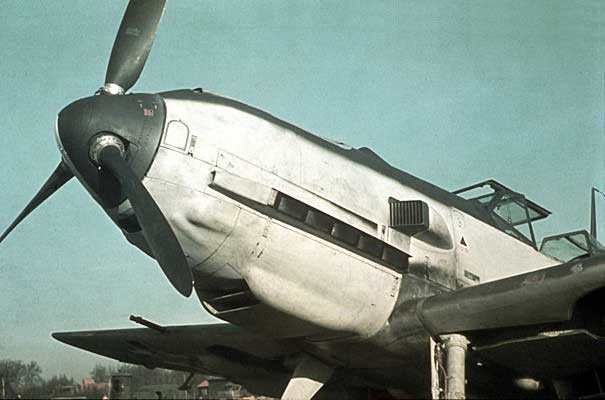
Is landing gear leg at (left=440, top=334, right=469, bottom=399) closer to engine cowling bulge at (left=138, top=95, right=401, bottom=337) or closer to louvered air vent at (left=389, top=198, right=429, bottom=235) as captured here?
engine cowling bulge at (left=138, top=95, right=401, bottom=337)

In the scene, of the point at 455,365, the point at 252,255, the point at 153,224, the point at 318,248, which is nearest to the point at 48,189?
the point at 153,224

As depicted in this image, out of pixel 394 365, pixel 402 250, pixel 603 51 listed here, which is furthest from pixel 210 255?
pixel 603 51

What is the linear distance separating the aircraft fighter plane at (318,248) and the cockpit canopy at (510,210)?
62 cm

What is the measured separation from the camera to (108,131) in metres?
6.01

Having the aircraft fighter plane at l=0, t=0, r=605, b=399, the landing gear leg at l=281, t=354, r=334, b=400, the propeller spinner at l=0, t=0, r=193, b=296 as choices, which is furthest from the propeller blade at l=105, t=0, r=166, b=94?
the landing gear leg at l=281, t=354, r=334, b=400

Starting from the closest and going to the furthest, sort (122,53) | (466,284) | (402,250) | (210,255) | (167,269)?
(167,269) < (210,255) < (122,53) < (402,250) < (466,284)

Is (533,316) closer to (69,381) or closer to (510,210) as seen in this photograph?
(510,210)

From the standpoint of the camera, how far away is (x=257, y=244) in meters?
6.41

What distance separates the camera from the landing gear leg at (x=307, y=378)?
7949mm

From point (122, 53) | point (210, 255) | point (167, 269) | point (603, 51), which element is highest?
point (603, 51)

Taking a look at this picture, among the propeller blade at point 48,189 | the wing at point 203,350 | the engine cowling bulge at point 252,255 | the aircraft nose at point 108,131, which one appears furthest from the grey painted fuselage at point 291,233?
the wing at point 203,350

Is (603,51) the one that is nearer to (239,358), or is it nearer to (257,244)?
(257,244)

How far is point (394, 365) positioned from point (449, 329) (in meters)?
1.13

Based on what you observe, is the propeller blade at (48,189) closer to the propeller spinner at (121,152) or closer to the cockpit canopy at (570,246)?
the propeller spinner at (121,152)
